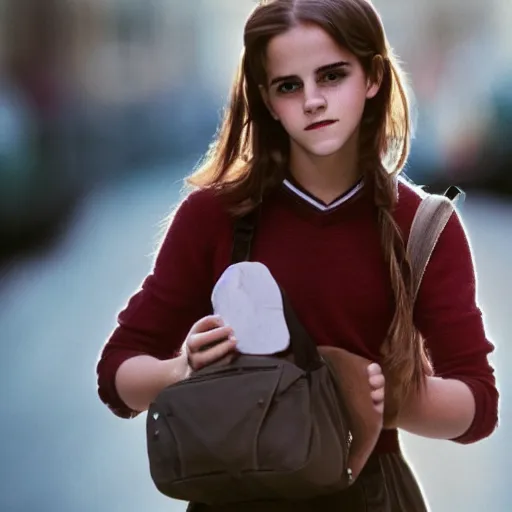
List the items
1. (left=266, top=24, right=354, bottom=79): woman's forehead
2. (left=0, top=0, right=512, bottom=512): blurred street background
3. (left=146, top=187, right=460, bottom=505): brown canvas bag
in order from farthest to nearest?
(left=0, top=0, right=512, bottom=512): blurred street background, (left=266, top=24, right=354, bottom=79): woman's forehead, (left=146, top=187, right=460, bottom=505): brown canvas bag

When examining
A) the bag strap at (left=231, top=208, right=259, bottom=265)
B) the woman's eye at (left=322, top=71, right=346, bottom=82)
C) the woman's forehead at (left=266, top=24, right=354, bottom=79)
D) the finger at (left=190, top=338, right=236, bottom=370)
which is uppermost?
the woman's forehead at (left=266, top=24, right=354, bottom=79)

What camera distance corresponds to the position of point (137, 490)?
229cm

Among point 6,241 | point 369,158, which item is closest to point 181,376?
point 369,158

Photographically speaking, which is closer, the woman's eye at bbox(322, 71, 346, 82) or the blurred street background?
the woman's eye at bbox(322, 71, 346, 82)

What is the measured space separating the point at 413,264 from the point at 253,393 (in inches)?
11.2

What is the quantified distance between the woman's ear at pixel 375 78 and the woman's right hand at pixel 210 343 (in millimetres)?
366

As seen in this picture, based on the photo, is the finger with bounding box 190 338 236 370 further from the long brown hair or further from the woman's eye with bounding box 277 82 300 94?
the woman's eye with bounding box 277 82 300 94

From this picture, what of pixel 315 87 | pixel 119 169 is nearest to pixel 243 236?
pixel 315 87

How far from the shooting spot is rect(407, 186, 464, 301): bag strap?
48.8 inches

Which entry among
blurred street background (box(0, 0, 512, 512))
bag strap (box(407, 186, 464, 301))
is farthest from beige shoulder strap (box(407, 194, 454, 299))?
blurred street background (box(0, 0, 512, 512))

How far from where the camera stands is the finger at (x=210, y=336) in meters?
1.17

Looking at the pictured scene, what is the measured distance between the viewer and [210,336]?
46.1 inches

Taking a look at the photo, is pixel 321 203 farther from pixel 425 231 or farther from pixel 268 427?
pixel 268 427

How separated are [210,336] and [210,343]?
1 cm
